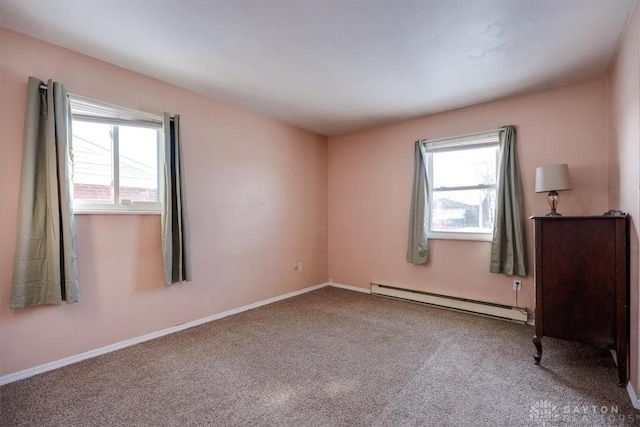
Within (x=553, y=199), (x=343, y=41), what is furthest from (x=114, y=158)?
(x=553, y=199)

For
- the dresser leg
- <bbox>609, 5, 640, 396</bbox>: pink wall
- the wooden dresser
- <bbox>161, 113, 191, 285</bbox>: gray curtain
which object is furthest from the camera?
<bbox>161, 113, 191, 285</bbox>: gray curtain

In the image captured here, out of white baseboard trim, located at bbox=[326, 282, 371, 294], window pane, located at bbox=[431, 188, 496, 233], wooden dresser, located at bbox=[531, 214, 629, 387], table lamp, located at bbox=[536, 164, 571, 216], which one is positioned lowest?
white baseboard trim, located at bbox=[326, 282, 371, 294]

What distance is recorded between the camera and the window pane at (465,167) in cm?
327

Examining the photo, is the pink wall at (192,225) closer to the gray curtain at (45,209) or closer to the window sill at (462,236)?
the gray curtain at (45,209)

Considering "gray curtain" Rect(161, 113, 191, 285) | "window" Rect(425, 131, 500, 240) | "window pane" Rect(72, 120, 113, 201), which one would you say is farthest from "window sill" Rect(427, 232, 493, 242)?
"window pane" Rect(72, 120, 113, 201)

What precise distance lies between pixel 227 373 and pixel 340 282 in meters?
2.65

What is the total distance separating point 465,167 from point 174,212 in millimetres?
3138

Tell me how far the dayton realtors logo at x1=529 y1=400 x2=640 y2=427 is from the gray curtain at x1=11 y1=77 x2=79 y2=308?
3.03m

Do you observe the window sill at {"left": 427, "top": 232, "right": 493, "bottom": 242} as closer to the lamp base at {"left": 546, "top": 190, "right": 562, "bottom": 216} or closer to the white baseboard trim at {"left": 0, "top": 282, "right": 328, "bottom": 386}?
the lamp base at {"left": 546, "top": 190, "right": 562, "bottom": 216}

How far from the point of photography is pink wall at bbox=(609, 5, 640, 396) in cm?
170

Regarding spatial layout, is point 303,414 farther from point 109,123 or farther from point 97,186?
point 109,123

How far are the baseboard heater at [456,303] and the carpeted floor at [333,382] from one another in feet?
0.71

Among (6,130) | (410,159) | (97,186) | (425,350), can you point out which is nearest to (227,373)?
(425,350)

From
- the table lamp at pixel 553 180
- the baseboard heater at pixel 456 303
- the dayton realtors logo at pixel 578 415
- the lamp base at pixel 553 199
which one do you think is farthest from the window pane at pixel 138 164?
the lamp base at pixel 553 199
